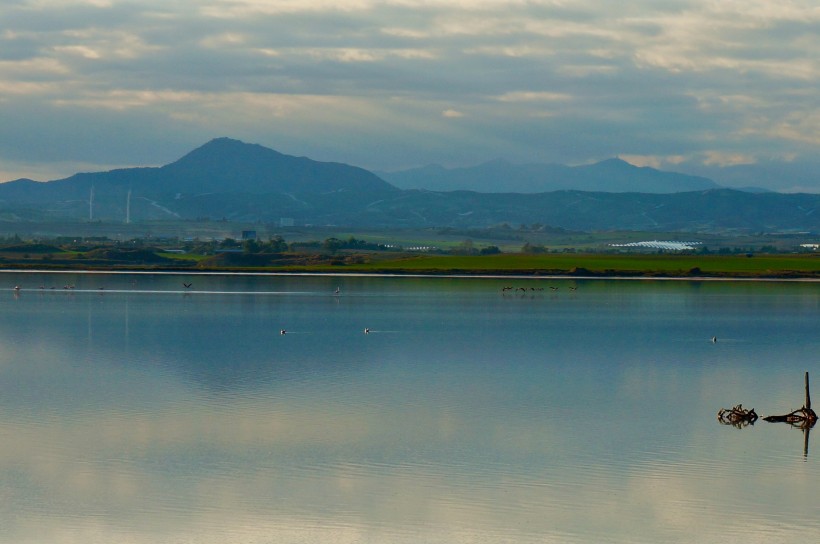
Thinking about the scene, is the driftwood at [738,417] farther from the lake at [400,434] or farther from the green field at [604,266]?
the green field at [604,266]

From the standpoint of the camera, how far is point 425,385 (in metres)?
39.1

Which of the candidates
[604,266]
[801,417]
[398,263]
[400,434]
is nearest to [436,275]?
[398,263]

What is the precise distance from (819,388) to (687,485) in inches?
653

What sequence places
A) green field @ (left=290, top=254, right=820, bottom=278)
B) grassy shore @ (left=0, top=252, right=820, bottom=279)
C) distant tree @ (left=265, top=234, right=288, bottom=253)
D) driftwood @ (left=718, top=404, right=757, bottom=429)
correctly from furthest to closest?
distant tree @ (left=265, top=234, right=288, bottom=253) < grassy shore @ (left=0, top=252, right=820, bottom=279) < green field @ (left=290, top=254, right=820, bottom=278) < driftwood @ (left=718, top=404, right=757, bottom=429)

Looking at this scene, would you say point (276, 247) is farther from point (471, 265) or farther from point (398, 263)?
point (471, 265)

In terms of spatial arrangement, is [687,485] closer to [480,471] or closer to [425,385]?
[480,471]

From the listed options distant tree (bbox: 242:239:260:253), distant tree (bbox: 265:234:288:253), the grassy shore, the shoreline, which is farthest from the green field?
distant tree (bbox: 242:239:260:253)

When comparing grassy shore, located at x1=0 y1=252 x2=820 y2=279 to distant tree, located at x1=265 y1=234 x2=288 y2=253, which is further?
distant tree, located at x1=265 y1=234 x2=288 y2=253

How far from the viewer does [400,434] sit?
29.6m

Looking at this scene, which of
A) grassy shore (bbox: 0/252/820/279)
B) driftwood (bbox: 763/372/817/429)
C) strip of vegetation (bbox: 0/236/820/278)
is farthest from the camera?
strip of vegetation (bbox: 0/236/820/278)

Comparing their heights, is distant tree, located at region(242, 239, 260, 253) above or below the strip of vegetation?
above

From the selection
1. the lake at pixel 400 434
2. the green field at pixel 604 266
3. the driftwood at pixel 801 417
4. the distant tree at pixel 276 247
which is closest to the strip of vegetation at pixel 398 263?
the green field at pixel 604 266

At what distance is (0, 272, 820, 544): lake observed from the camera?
2164 cm

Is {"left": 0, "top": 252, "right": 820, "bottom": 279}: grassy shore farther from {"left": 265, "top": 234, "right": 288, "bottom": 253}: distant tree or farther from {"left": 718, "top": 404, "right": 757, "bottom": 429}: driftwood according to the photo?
{"left": 718, "top": 404, "right": 757, "bottom": 429}: driftwood
